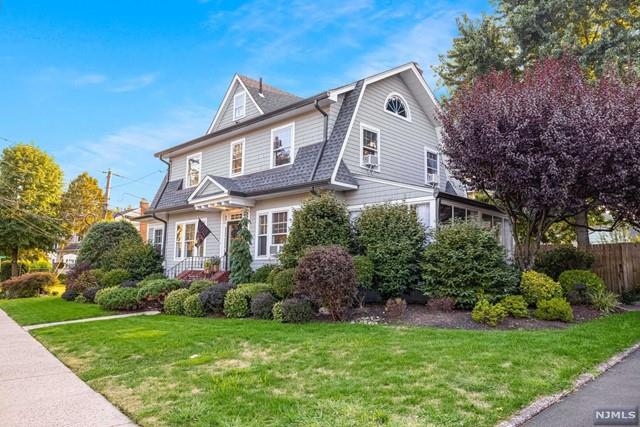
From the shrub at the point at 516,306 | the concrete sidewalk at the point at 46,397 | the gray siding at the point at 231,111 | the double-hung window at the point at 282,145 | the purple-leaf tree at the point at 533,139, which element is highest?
the gray siding at the point at 231,111

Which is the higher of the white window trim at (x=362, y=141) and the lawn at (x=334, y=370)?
the white window trim at (x=362, y=141)

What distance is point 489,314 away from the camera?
819cm

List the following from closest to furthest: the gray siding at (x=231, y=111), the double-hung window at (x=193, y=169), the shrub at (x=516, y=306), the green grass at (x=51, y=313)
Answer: the shrub at (x=516, y=306) < the green grass at (x=51, y=313) < the gray siding at (x=231, y=111) < the double-hung window at (x=193, y=169)

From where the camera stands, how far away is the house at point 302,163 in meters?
13.5

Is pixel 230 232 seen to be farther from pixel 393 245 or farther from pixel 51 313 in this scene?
pixel 393 245

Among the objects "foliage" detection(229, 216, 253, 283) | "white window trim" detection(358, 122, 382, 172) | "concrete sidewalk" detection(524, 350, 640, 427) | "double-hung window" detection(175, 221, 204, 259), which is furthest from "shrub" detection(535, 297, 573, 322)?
"double-hung window" detection(175, 221, 204, 259)

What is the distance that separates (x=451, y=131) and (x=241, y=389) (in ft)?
27.5

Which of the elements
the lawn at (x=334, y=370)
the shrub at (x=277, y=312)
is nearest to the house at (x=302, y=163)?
the shrub at (x=277, y=312)

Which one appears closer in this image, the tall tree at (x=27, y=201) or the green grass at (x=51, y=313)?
the green grass at (x=51, y=313)

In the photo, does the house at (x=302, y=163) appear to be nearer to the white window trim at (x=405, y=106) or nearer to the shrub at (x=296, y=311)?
the white window trim at (x=405, y=106)

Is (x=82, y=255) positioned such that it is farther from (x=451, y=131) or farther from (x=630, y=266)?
(x=630, y=266)

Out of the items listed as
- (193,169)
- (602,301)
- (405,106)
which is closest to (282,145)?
(405,106)

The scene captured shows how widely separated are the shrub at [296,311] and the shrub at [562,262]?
7280 mm

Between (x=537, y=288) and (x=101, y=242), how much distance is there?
58.9ft
